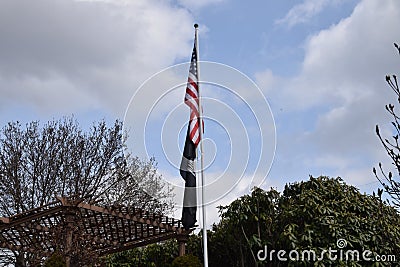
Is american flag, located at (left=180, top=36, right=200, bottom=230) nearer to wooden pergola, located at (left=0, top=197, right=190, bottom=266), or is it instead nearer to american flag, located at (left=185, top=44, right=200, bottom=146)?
american flag, located at (left=185, top=44, right=200, bottom=146)

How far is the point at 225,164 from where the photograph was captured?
24.1ft

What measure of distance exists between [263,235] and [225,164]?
2.02 metres

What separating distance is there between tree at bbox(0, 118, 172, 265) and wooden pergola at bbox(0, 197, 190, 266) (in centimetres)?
300

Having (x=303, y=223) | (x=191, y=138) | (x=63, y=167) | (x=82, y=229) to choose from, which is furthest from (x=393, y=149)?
(x=63, y=167)

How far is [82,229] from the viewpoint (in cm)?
800

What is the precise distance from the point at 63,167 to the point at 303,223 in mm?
7212

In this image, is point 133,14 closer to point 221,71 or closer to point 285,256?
point 221,71

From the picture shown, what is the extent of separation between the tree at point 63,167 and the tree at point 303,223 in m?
4.40

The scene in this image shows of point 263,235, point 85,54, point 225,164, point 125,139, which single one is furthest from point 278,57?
point 125,139

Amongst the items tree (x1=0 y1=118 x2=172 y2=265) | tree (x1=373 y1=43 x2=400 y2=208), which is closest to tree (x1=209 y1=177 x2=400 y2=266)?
tree (x1=373 y1=43 x2=400 y2=208)

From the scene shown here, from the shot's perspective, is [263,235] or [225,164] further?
[263,235]

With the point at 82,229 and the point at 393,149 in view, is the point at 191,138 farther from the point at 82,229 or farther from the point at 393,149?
the point at 393,149

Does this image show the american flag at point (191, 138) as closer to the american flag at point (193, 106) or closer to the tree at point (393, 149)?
the american flag at point (193, 106)

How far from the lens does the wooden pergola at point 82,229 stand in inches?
282
